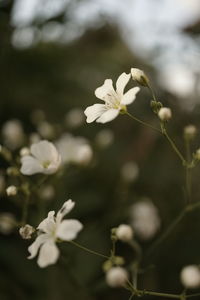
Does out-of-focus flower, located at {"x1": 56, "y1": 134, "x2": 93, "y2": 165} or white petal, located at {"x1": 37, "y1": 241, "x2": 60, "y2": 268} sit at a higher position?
out-of-focus flower, located at {"x1": 56, "y1": 134, "x2": 93, "y2": 165}

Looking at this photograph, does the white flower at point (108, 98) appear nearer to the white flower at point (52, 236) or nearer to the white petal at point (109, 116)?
the white petal at point (109, 116)

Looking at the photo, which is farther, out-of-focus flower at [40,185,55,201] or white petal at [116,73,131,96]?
out-of-focus flower at [40,185,55,201]

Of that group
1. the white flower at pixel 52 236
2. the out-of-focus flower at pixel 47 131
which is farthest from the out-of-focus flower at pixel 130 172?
the white flower at pixel 52 236

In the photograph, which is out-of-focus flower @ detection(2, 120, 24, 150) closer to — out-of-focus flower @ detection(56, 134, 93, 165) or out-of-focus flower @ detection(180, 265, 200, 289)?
out-of-focus flower @ detection(56, 134, 93, 165)

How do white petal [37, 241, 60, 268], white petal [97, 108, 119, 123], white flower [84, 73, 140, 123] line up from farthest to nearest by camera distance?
white flower [84, 73, 140, 123] < white petal [97, 108, 119, 123] < white petal [37, 241, 60, 268]

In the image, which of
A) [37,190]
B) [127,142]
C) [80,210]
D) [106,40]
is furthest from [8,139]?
[106,40]

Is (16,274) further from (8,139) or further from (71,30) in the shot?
(71,30)

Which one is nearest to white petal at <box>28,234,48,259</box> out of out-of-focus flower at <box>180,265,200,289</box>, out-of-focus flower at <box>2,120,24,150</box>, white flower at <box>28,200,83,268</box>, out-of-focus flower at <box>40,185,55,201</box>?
white flower at <box>28,200,83,268</box>

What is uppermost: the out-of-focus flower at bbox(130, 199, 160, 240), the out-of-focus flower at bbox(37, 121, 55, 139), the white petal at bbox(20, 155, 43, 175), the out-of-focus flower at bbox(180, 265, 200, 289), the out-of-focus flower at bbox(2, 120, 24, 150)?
the out-of-focus flower at bbox(2, 120, 24, 150)

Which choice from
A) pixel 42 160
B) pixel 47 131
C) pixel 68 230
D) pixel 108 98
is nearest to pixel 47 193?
pixel 42 160
